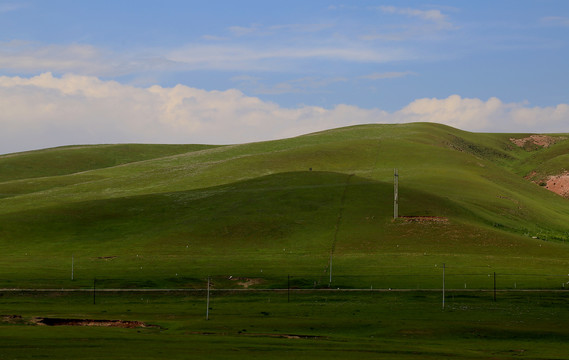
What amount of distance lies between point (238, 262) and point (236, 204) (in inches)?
1364

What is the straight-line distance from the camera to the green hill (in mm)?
89062

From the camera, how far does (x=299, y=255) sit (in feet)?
327

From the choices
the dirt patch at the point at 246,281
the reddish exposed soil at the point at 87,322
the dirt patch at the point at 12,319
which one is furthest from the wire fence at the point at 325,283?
the reddish exposed soil at the point at 87,322

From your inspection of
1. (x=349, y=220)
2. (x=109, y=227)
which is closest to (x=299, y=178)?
(x=349, y=220)

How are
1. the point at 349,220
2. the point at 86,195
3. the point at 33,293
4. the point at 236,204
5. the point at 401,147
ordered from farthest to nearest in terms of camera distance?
the point at 401,147, the point at 86,195, the point at 236,204, the point at 349,220, the point at 33,293

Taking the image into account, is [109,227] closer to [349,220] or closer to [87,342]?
[349,220]

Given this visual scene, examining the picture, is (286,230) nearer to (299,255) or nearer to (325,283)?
(299,255)

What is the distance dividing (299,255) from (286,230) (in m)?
14.0

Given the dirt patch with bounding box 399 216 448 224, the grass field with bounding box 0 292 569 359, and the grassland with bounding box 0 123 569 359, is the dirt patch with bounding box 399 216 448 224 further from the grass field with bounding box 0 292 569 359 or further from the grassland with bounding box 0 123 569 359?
the grass field with bounding box 0 292 569 359

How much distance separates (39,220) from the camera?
12050cm

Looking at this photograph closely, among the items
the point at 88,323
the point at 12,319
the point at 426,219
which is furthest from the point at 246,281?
the point at 426,219

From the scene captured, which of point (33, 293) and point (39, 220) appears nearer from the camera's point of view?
point (33, 293)

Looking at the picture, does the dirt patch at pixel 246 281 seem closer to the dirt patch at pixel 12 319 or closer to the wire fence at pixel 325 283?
the wire fence at pixel 325 283

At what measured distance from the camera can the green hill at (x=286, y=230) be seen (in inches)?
3506
